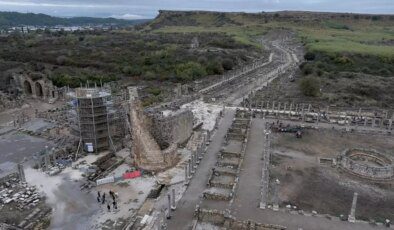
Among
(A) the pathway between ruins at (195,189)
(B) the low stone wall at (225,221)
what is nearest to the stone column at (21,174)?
(A) the pathway between ruins at (195,189)

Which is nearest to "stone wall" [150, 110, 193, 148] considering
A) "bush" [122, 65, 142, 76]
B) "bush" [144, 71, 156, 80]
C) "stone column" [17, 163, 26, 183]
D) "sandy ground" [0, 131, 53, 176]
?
"stone column" [17, 163, 26, 183]

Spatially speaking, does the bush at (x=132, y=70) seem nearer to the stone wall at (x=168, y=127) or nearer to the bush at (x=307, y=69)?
the bush at (x=307, y=69)

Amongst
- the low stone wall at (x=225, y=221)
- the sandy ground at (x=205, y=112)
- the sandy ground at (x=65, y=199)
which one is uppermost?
the sandy ground at (x=205, y=112)

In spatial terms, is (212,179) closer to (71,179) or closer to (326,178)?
(326,178)

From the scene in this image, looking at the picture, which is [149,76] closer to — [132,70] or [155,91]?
[132,70]

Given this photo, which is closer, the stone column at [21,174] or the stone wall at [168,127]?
the stone column at [21,174]
